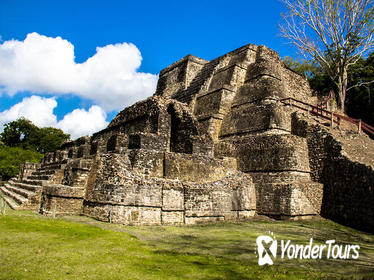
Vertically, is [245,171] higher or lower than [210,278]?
higher

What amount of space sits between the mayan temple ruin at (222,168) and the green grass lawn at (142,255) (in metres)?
1.66

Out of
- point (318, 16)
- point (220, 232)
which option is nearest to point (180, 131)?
point (220, 232)

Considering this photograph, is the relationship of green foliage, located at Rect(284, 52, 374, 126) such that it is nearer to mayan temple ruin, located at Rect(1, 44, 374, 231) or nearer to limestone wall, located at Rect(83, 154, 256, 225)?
mayan temple ruin, located at Rect(1, 44, 374, 231)

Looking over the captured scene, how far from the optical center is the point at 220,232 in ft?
28.5

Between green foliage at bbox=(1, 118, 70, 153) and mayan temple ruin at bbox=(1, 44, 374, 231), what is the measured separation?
127 ft

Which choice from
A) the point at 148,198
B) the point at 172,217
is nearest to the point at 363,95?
the point at 172,217

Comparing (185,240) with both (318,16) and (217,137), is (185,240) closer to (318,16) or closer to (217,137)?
(217,137)

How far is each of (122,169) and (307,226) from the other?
269 inches

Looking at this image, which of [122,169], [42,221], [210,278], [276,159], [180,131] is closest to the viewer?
[210,278]

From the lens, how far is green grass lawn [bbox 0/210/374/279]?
4.69 metres

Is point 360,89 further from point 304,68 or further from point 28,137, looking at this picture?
point 28,137

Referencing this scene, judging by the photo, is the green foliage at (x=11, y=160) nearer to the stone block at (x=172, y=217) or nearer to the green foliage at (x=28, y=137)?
the green foliage at (x=28, y=137)

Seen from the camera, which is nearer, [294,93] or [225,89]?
[225,89]

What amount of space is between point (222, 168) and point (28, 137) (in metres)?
49.7
